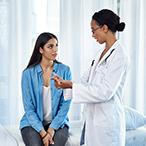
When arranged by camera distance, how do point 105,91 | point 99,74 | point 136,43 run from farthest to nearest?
1. point 136,43
2. point 99,74
3. point 105,91

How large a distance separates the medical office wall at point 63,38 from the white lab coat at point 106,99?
54.1 inches

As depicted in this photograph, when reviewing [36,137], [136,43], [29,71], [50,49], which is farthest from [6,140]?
[136,43]

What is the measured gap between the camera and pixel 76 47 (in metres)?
2.84

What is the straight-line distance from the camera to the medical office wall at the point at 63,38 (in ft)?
8.41

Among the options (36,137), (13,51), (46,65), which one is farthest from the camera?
(13,51)

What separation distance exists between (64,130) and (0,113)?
1.10 meters

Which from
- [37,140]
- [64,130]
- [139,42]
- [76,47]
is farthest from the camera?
[139,42]

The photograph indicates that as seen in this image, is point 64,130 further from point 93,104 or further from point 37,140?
point 93,104

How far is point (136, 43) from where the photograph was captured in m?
3.12

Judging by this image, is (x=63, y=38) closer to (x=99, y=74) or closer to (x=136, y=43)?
(x=136, y=43)

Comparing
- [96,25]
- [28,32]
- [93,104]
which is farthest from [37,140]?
[28,32]

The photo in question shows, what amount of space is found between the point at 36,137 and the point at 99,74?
66 centimetres

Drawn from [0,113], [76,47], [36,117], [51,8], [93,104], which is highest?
[51,8]

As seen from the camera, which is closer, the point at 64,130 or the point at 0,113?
the point at 64,130
